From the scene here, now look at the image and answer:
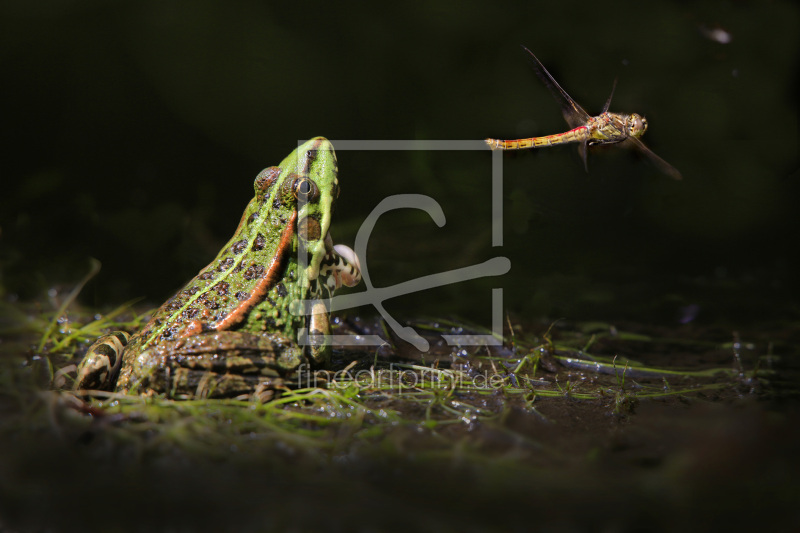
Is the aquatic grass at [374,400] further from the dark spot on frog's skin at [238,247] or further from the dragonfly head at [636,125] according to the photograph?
the dragonfly head at [636,125]

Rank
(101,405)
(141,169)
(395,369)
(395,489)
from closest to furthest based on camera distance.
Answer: (395,489)
(101,405)
(395,369)
(141,169)

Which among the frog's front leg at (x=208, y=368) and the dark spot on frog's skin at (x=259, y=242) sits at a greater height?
the dark spot on frog's skin at (x=259, y=242)

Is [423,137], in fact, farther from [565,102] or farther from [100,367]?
[100,367]

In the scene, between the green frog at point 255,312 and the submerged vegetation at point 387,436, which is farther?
the green frog at point 255,312

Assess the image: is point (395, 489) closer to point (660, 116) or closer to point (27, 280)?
point (660, 116)

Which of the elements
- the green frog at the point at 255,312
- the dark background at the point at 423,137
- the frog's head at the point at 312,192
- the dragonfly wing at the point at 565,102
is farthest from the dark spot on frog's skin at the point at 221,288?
the dragonfly wing at the point at 565,102

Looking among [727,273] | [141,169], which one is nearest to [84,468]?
[141,169]

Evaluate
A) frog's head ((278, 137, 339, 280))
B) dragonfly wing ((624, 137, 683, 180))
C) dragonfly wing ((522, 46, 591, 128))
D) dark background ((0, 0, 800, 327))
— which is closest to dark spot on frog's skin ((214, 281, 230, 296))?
frog's head ((278, 137, 339, 280))
